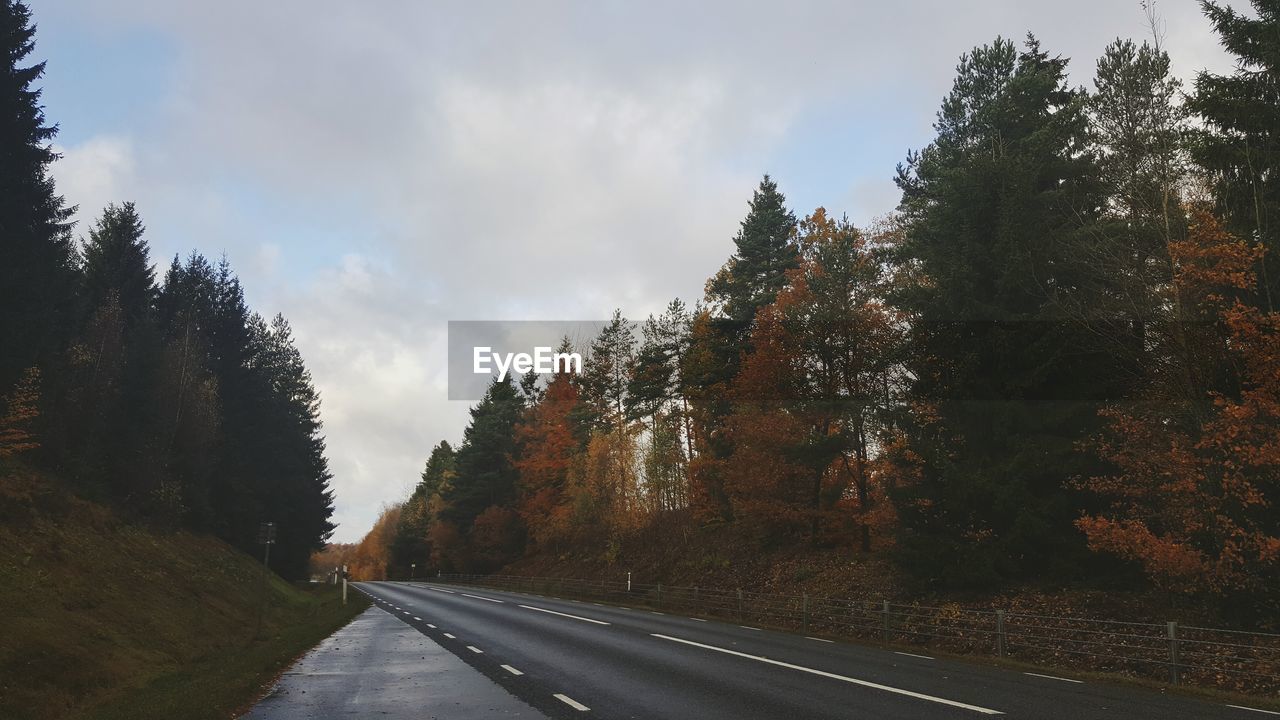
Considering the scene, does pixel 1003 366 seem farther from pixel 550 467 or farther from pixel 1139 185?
pixel 550 467

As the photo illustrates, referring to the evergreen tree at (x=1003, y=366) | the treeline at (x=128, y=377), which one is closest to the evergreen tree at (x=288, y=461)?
the treeline at (x=128, y=377)

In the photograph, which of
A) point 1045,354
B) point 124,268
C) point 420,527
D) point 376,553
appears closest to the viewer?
point 1045,354

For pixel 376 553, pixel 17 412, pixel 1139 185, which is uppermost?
pixel 1139 185

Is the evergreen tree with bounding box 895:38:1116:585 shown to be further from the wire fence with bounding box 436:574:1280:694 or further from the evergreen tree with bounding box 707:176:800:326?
the evergreen tree with bounding box 707:176:800:326

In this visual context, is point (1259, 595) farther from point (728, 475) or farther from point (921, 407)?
point (728, 475)

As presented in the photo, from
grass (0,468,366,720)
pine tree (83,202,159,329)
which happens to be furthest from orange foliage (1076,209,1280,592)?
pine tree (83,202,159,329)

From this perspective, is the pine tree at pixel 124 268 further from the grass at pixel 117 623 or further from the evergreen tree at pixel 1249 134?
the evergreen tree at pixel 1249 134

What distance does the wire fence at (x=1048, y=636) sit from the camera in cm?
1297

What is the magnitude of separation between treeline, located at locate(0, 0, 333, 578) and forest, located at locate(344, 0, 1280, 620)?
29.3m

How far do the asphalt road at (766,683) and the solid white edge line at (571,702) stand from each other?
0.03 meters

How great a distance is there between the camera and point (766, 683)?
476 inches

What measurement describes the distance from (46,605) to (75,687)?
5.16 m

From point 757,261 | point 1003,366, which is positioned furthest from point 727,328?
point 1003,366

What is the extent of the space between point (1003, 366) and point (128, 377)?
42775mm
